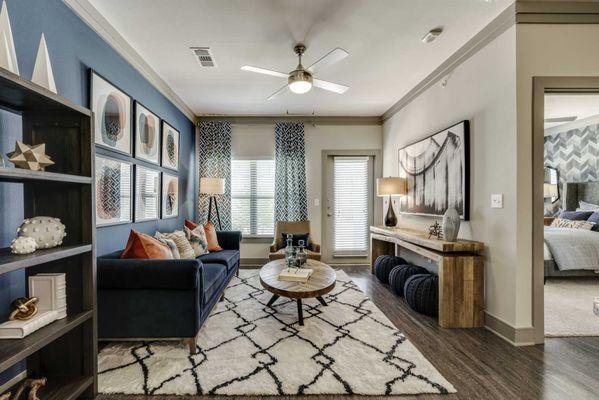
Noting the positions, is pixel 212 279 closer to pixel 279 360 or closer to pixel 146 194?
pixel 279 360

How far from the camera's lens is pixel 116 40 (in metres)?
2.61

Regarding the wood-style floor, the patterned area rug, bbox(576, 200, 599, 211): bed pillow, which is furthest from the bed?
the patterned area rug

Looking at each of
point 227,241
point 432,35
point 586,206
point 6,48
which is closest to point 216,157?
point 227,241

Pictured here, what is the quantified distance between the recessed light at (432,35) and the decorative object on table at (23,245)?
134 inches

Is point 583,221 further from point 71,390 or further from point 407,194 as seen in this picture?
point 71,390

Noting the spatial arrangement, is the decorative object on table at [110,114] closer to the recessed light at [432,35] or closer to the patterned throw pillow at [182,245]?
the patterned throw pillow at [182,245]

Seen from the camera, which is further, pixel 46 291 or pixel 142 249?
pixel 142 249

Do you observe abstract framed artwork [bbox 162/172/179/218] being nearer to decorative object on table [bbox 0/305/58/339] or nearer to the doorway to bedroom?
decorative object on table [bbox 0/305/58/339]

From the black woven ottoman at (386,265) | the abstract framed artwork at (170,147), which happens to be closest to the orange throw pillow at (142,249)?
the abstract framed artwork at (170,147)

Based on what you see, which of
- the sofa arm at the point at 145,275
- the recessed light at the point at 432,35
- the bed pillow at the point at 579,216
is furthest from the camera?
the bed pillow at the point at 579,216

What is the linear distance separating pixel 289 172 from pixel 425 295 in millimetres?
3154

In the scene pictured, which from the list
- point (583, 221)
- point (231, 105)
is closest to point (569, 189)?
point (583, 221)

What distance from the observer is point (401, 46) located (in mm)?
2844

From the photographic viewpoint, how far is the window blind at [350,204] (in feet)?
17.3
